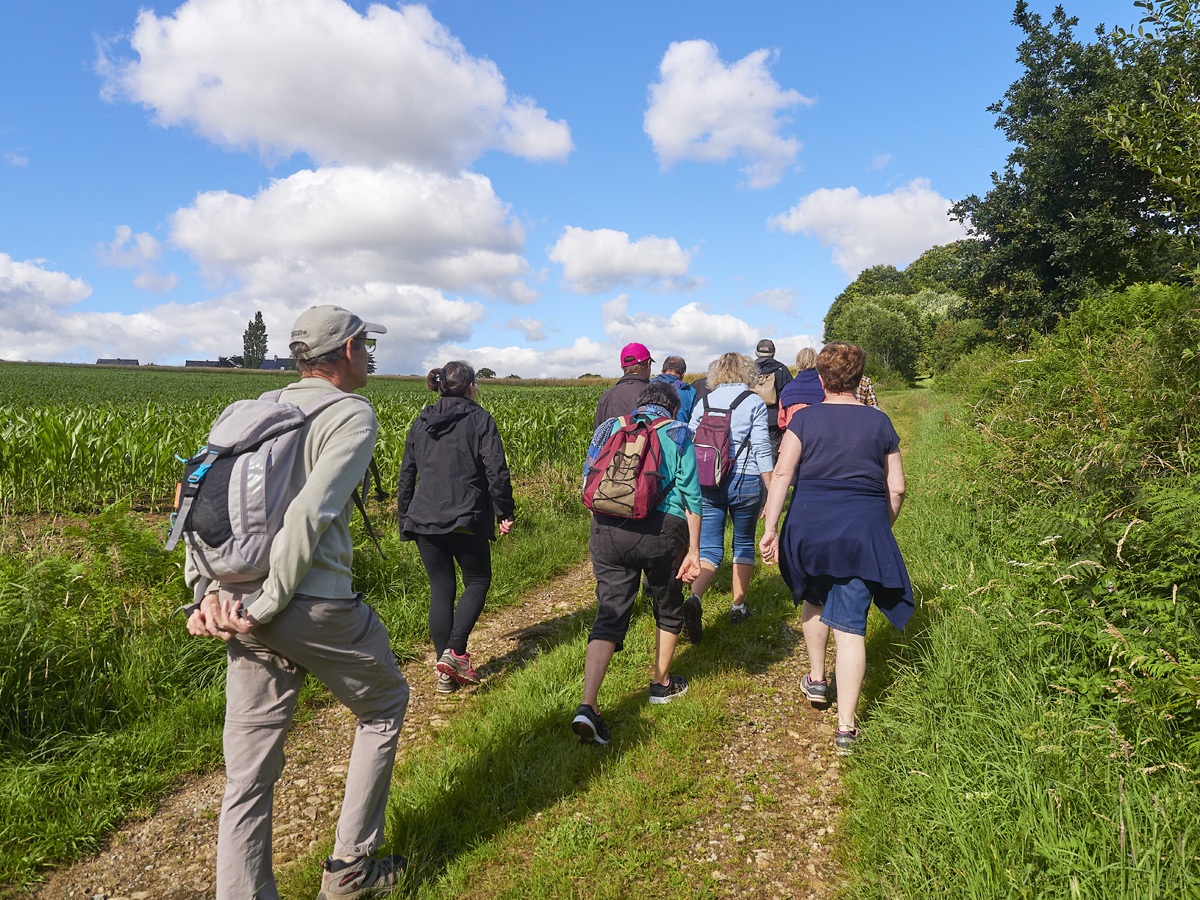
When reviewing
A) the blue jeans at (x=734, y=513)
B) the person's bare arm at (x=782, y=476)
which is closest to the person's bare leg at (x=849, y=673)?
the person's bare arm at (x=782, y=476)

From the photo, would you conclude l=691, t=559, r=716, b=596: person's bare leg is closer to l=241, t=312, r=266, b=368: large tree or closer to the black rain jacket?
the black rain jacket

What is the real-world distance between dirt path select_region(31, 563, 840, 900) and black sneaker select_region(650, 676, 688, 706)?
369 millimetres

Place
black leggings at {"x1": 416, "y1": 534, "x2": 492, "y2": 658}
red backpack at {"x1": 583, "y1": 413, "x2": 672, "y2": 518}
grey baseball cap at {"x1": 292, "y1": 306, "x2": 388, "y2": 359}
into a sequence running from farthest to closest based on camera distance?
black leggings at {"x1": 416, "y1": 534, "x2": 492, "y2": 658} → red backpack at {"x1": 583, "y1": 413, "x2": 672, "y2": 518} → grey baseball cap at {"x1": 292, "y1": 306, "x2": 388, "y2": 359}

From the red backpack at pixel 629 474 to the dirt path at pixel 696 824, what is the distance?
5.03ft

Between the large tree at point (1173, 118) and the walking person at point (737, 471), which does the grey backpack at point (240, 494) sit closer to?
the walking person at point (737, 471)

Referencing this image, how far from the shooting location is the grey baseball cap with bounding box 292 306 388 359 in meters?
2.32

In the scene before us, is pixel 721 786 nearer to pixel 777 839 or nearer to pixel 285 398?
Answer: pixel 777 839

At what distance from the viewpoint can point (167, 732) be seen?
3465mm

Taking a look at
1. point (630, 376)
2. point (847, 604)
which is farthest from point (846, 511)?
point (630, 376)

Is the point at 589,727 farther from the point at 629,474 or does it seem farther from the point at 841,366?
the point at 841,366

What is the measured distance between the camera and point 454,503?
13.8 feet

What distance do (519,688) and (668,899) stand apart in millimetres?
1873

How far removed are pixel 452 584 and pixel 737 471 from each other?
244cm

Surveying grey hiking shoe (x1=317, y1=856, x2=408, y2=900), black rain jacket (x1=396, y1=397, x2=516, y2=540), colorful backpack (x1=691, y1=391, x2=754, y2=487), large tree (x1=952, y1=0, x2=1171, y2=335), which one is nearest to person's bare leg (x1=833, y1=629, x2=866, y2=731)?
colorful backpack (x1=691, y1=391, x2=754, y2=487)
